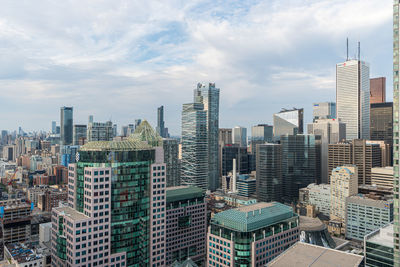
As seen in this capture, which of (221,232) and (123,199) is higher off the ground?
(123,199)

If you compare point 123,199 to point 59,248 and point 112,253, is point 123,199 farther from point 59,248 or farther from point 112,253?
point 59,248

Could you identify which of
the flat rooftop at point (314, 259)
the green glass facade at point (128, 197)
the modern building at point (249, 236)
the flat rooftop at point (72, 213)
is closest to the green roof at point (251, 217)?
the modern building at point (249, 236)

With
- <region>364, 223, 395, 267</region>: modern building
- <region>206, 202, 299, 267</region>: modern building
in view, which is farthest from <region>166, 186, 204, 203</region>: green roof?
<region>364, 223, 395, 267</region>: modern building

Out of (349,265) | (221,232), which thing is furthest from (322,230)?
(349,265)

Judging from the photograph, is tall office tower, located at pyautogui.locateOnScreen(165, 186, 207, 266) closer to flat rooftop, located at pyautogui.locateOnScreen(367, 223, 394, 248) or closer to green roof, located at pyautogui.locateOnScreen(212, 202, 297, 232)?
green roof, located at pyautogui.locateOnScreen(212, 202, 297, 232)

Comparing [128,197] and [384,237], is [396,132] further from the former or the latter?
[128,197]

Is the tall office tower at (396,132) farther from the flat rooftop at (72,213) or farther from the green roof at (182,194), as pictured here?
Answer: the green roof at (182,194)
